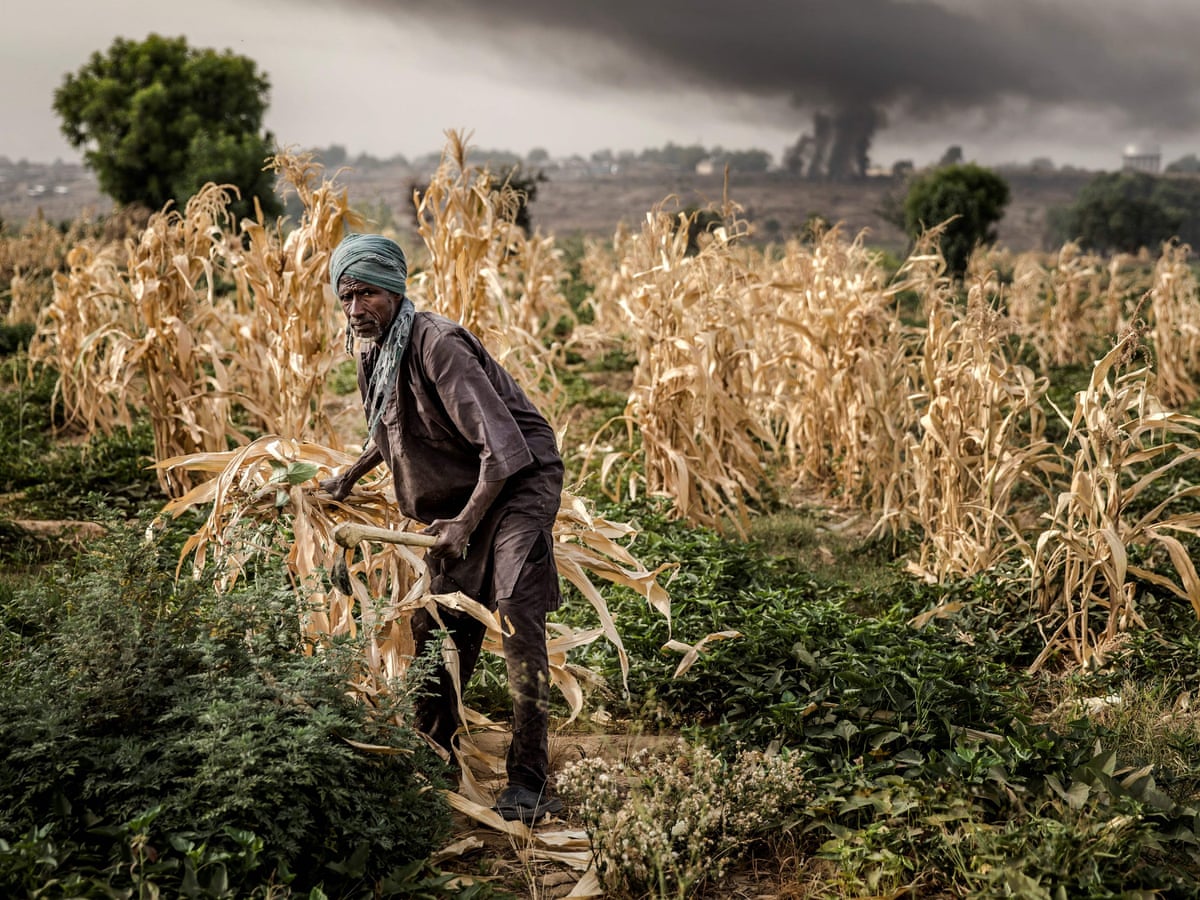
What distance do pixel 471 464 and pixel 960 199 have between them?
28631mm

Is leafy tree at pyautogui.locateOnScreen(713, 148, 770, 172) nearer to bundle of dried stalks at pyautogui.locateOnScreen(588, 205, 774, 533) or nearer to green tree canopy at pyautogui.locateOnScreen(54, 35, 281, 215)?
green tree canopy at pyautogui.locateOnScreen(54, 35, 281, 215)

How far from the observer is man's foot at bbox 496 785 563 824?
298 centimetres

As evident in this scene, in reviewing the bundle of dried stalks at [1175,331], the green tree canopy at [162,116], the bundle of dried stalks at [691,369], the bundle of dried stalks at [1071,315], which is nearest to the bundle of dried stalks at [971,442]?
the bundle of dried stalks at [691,369]

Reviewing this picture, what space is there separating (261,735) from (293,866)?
324 millimetres

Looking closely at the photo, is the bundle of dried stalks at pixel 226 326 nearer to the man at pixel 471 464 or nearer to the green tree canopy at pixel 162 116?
the man at pixel 471 464

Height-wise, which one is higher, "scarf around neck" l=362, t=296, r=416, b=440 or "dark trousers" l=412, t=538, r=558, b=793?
"scarf around neck" l=362, t=296, r=416, b=440

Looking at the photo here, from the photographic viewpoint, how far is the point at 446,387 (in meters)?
2.86

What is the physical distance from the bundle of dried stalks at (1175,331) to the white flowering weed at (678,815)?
9263mm

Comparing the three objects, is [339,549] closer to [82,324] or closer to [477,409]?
[477,409]

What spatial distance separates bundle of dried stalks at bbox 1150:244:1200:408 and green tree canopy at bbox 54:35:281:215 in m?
24.7

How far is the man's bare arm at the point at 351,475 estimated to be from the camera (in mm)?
3205

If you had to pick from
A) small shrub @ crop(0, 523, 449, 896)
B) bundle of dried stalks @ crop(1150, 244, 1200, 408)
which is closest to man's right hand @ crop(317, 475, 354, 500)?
small shrub @ crop(0, 523, 449, 896)

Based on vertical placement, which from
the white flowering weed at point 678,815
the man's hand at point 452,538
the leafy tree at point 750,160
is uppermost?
the leafy tree at point 750,160

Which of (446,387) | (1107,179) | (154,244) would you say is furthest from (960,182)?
(1107,179)
